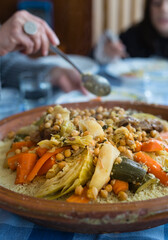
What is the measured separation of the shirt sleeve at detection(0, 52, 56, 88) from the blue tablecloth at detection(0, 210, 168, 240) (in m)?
2.09

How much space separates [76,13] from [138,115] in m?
5.52

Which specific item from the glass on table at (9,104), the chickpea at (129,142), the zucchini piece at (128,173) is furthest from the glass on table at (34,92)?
the zucchini piece at (128,173)

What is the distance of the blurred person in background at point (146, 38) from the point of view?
4176 millimetres

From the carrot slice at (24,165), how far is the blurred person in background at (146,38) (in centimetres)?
295

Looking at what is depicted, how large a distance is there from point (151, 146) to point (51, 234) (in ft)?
1.95

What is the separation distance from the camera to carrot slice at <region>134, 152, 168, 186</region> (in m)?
1.24

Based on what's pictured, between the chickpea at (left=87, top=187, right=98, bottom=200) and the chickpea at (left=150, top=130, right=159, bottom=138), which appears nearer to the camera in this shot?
the chickpea at (left=87, top=187, right=98, bottom=200)

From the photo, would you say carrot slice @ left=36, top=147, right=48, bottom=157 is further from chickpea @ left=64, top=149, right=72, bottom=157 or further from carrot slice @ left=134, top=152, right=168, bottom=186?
carrot slice @ left=134, top=152, right=168, bottom=186

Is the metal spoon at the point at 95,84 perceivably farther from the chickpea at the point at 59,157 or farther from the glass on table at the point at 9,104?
the chickpea at the point at 59,157

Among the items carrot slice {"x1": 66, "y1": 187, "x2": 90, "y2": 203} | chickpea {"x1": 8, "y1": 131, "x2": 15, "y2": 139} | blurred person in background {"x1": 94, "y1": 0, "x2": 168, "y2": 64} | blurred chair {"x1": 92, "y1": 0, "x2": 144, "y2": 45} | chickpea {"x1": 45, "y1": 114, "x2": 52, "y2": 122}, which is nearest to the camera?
carrot slice {"x1": 66, "y1": 187, "x2": 90, "y2": 203}

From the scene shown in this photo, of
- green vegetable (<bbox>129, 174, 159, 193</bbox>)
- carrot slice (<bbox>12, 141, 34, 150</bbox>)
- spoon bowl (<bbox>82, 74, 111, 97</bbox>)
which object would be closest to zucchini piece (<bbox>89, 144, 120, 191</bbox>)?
green vegetable (<bbox>129, 174, 159, 193</bbox>)

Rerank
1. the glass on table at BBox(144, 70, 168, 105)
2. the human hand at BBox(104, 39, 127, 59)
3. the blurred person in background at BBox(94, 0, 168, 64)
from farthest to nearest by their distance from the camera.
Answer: the blurred person in background at BBox(94, 0, 168, 64), the human hand at BBox(104, 39, 127, 59), the glass on table at BBox(144, 70, 168, 105)

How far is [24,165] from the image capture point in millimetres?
1314

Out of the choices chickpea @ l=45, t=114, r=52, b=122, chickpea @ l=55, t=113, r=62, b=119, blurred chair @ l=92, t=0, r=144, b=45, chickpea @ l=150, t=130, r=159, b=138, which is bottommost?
blurred chair @ l=92, t=0, r=144, b=45
